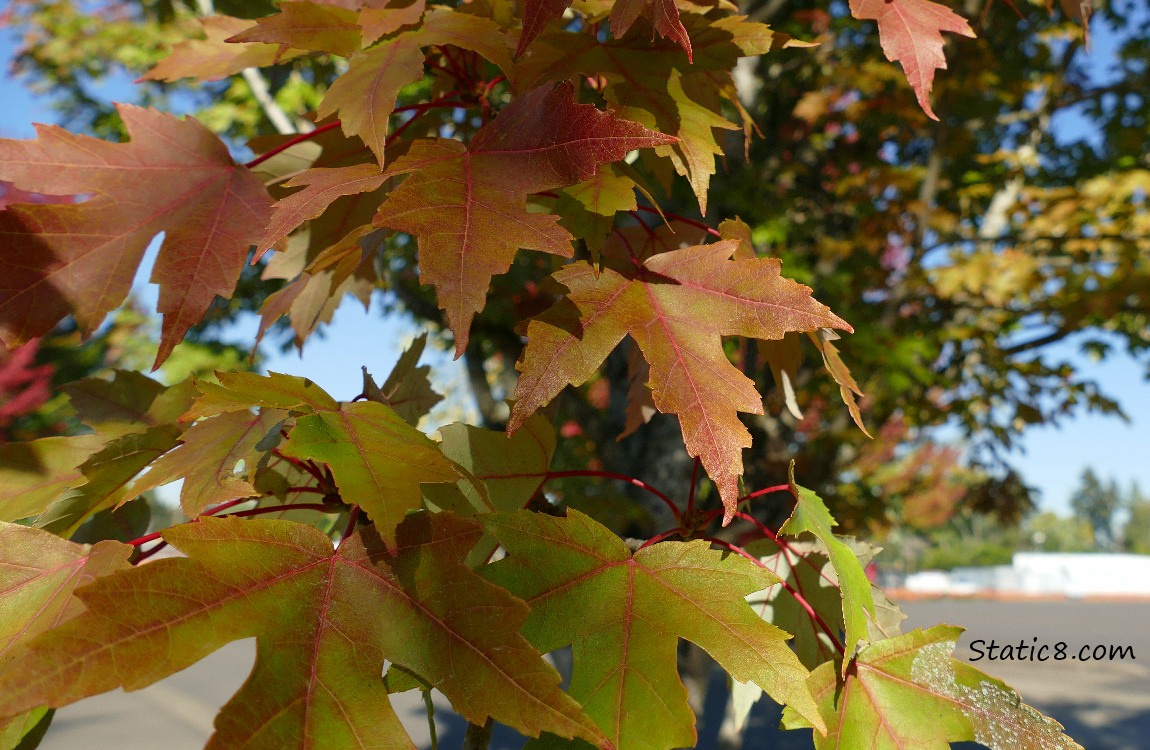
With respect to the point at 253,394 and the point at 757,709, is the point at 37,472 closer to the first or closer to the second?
the point at 253,394

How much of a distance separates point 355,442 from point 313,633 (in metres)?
0.13

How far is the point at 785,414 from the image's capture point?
4027 mm

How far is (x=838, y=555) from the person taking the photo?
679 millimetres

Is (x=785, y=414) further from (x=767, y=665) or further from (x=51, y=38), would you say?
(x=51, y=38)

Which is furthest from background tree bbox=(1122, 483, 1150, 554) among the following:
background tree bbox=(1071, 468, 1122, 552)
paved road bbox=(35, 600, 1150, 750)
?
paved road bbox=(35, 600, 1150, 750)

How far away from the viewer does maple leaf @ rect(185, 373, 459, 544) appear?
0.54m

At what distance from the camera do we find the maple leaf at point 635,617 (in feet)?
1.93

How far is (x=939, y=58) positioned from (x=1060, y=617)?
58.5ft

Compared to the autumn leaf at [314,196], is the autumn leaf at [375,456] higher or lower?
lower

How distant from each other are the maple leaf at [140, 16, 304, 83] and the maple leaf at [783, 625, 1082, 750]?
891 millimetres

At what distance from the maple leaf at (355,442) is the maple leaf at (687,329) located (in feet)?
0.25

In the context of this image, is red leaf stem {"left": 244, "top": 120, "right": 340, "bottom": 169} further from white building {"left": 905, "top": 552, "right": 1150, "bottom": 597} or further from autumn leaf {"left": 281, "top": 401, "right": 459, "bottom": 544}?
white building {"left": 905, "top": 552, "right": 1150, "bottom": 597}

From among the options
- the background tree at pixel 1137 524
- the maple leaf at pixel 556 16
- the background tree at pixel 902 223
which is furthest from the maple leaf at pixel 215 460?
the background tree at pixel 1137 524

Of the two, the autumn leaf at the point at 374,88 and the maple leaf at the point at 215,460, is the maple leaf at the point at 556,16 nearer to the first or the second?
the autumn leaf at the point at 374,88
